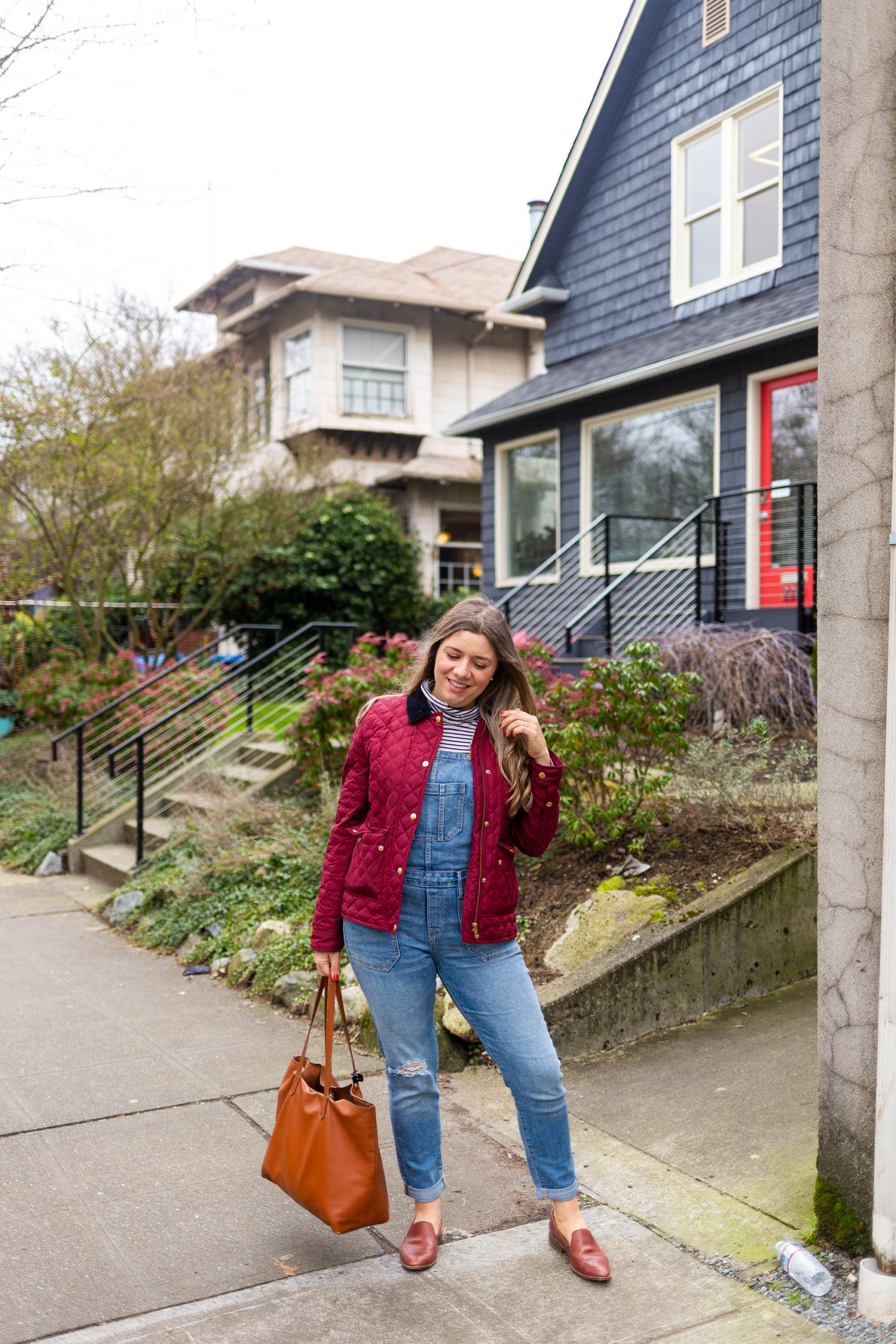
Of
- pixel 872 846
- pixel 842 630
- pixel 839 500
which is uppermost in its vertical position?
pixel 839 500

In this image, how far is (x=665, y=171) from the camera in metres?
12.3

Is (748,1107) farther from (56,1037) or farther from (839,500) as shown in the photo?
(56,1037)

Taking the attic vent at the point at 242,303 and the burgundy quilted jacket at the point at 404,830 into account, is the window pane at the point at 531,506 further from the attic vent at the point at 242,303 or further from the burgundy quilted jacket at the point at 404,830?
the burgundy quilted jacket at the point at 404,830

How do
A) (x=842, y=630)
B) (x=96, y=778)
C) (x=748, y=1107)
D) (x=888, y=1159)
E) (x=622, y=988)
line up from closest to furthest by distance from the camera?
(x=888, y=1159) → (x=842, y=630) → (x=748, y=1107) → (x=622, y=988) → (x=96, y=778)

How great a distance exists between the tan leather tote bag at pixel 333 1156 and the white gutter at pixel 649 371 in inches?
279

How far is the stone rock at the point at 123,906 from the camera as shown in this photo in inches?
287

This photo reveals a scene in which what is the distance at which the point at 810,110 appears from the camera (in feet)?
34.4

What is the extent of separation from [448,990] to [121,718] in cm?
822

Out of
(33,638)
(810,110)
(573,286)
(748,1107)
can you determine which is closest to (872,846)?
(748,1107)

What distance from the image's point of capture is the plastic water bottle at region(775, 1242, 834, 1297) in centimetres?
290

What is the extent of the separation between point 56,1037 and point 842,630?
152 inches

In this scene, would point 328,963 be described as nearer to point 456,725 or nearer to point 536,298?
point 456,725

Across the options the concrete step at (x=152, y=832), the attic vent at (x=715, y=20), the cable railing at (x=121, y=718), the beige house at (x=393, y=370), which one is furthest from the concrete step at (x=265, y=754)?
the beige house at (x=393, y=370)

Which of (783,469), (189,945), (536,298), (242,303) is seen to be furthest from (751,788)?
(242,303)
